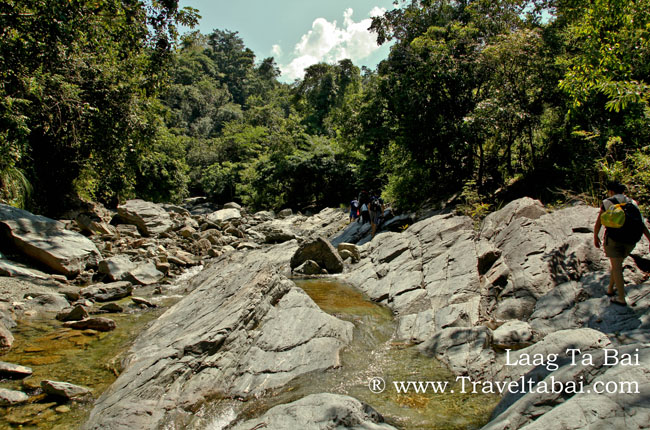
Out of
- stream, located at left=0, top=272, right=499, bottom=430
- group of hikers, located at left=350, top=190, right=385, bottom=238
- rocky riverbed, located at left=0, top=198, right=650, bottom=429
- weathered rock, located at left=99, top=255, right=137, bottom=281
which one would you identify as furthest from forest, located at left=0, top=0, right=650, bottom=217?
stream, located at left=0, top=272, right=499, bottom=430

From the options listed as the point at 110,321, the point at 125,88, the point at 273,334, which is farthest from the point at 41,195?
the point at 273,334

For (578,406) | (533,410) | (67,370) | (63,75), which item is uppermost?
(63,75)

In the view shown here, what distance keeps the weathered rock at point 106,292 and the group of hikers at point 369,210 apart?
9.96 meters

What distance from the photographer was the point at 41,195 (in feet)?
51.3

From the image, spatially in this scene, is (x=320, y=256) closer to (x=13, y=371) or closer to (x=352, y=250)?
(x=352, y=250)

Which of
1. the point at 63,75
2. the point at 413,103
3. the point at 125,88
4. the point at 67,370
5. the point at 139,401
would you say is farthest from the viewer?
the point at 413,103

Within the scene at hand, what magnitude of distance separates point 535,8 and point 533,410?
65.2 ft

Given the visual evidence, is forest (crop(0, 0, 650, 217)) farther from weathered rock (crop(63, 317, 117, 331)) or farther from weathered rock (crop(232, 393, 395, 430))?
weathered rock (crop(232, 393, 395, 430))

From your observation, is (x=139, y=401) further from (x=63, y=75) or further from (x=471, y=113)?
(x=471, y=113)

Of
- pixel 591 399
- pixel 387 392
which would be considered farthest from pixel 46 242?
pixel 591 399

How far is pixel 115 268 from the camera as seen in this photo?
1053cm

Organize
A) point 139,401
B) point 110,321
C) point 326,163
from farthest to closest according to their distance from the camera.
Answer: point 326,163 → point 110,321 → point 139,401

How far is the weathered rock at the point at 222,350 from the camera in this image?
3.96 m

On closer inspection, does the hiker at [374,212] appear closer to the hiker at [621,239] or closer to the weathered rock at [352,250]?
the weathered rock at [352,250]
